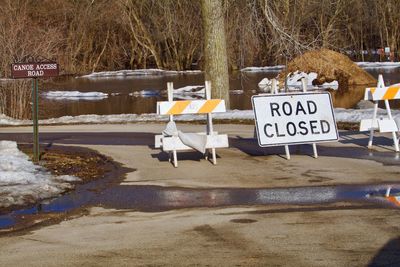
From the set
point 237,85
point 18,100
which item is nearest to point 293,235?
point 18,100

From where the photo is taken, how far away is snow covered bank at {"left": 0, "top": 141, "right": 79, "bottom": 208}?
33.3ft

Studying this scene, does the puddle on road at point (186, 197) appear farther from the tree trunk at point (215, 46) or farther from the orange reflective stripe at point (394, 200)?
the tree trunk at point (215, 46)

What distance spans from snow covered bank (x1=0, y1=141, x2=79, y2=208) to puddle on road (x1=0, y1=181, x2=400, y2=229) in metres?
0.27

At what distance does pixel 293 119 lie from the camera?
13.3 meters

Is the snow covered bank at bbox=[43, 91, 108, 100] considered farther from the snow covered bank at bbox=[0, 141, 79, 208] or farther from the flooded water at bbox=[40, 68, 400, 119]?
the snow covered bank at bbox=[0, 141, 79, 208]

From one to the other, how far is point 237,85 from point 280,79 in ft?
17.9

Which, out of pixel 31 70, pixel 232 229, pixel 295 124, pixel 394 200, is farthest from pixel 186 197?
pixel 31 70

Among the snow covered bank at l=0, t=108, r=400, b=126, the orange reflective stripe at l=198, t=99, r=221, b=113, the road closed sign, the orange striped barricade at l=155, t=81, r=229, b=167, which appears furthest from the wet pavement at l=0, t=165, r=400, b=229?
the snow covered bank at l=0, t=108, r=400, b=126

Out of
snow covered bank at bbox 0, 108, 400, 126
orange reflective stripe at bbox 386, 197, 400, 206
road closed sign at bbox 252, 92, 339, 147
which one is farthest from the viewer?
snow covered bank at bbox 0, 108, 400, 126

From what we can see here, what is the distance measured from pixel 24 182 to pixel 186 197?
8.10ft

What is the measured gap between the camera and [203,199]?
33.4ft

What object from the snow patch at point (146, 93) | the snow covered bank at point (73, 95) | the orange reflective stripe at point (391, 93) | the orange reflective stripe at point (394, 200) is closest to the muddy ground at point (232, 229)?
the orange reflective stripe at point (394, 200)

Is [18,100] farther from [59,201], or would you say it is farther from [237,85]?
[237,85]

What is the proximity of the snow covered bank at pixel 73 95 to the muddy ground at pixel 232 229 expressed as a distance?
3115 centimetres
